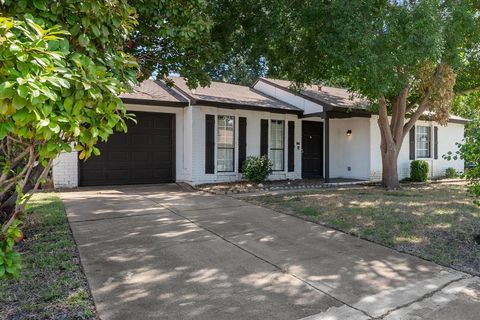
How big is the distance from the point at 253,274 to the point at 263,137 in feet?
30.8

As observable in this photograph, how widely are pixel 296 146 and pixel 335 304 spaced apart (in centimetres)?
1094

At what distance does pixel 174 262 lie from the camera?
4.62 meters

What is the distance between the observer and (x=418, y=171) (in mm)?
14594

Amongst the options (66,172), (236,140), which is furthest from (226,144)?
(66,172)

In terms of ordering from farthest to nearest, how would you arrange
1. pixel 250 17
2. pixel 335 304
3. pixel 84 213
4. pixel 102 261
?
1. pixel 250 17
2. pixel 84 213
3. pixel 102 261
4. pixel 335 304

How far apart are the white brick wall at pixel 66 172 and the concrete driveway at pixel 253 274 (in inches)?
185

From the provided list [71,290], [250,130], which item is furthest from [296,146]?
[71,290]

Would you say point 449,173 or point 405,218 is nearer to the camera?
point 405,218

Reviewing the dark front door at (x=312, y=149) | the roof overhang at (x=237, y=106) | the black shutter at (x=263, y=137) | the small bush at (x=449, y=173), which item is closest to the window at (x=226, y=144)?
the roof overhang at (x=237, y=106)

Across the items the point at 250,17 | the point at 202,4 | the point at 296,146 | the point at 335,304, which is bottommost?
the point at 335,304

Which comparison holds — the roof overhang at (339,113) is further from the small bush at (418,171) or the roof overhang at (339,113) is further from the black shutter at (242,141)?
the small bush at (418,171)

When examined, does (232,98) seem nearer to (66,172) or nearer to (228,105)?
(228,105)

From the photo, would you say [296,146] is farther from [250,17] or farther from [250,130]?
[250,17]

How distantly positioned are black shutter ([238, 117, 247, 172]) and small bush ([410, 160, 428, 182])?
6.88 m
